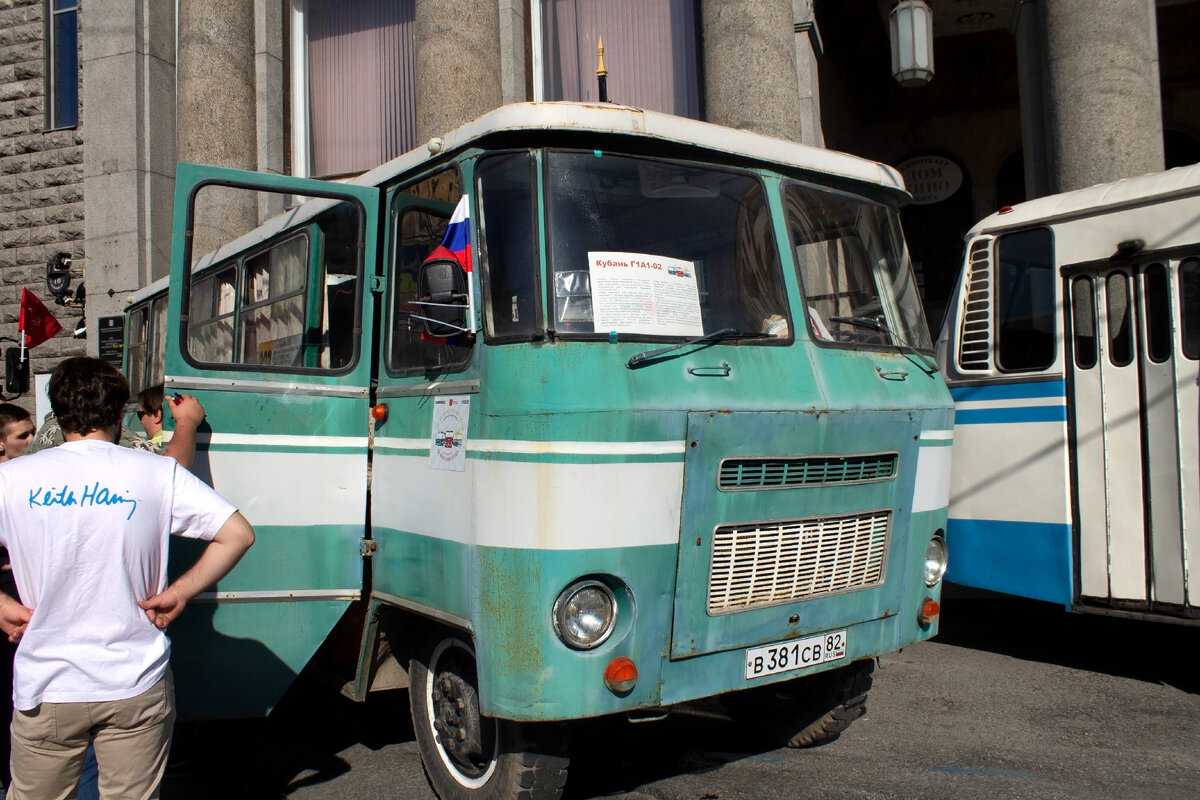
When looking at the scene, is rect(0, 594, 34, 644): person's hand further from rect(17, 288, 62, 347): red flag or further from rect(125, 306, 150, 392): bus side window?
rect(17, 288, 62, 347): red flag

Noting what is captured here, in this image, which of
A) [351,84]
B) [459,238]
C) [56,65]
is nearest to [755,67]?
[351,84]

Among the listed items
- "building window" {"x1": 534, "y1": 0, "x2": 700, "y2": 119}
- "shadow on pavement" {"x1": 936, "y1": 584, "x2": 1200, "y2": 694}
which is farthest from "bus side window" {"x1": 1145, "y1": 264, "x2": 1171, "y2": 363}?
"building window" {"x1": 534, "y1": 0, "x2": 700, "y2": 119}

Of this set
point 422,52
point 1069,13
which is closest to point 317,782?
point 422,52

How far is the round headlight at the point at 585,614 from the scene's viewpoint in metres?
3.61

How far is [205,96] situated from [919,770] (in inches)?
458

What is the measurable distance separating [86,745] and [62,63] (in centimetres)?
1668

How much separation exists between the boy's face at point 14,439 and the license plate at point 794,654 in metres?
3.74

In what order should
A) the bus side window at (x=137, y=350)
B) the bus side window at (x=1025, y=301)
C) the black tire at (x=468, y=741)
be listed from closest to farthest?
the black tire at (x=468, y=741)
the bus side window at (x=1025, y=301)
the bus side window at (x=137, y=350)

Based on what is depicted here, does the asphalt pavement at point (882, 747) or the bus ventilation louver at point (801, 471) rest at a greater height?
the bus ventilation louver at point (801, 471)

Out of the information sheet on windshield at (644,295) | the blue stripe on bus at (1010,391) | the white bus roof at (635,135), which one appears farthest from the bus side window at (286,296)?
the blue stripe on bus at (1010,391)

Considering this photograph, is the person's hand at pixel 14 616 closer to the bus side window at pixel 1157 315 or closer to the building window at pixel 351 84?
the bus side window at pixel 1157 315

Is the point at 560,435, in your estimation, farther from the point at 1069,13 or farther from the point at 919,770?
the point at 1069,13

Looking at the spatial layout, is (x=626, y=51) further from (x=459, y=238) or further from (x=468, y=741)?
(x=468, y=741)

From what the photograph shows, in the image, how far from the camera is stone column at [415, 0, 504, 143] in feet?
36.1
